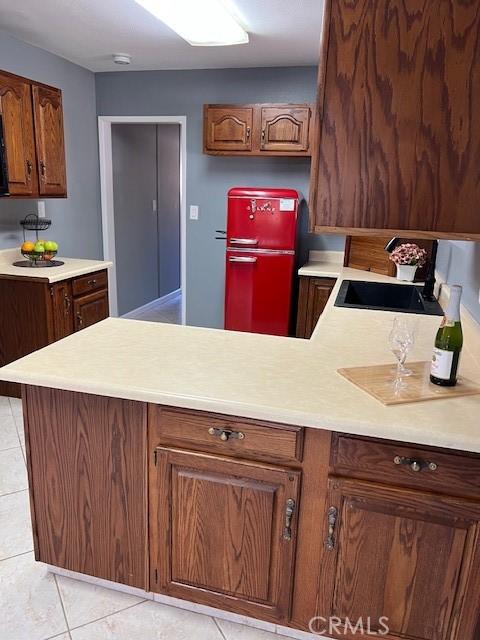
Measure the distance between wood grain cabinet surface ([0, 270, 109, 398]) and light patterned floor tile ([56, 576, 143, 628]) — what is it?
5.45 feet

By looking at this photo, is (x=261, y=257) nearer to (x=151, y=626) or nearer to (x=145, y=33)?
(x=145, y=33)

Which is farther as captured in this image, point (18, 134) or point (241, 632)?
point (18, 134)

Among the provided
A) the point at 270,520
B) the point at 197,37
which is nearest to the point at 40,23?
the point at 197,37

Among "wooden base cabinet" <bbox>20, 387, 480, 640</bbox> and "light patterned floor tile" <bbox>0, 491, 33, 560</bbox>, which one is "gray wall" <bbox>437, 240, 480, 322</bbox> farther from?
"light patterned floor tile" <bbox>0, 491, 33, 560</bbox>

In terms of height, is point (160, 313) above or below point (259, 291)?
below

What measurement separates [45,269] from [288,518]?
8.11 ft

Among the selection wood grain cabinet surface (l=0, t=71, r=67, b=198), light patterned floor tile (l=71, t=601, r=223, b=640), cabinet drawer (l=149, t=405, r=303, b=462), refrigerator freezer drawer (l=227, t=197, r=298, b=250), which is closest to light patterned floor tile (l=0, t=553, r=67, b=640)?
light patterned floor tile (l=71, t=601, r=223, b=640)

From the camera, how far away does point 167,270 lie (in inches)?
237

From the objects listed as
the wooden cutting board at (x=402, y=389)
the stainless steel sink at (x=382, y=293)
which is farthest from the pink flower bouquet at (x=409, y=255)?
the wooden cutting board at (x=402, y=389)

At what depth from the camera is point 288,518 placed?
133 centimetres

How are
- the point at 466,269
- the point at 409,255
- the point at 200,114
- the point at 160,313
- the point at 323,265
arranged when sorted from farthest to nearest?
the point at 160,313
the point at 200,114
the point at 323,265
the point at 409,255
the point at 466,269

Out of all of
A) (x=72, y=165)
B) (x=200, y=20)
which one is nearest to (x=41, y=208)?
(x=72, y=165)

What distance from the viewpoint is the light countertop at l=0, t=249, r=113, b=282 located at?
2930 millimetres

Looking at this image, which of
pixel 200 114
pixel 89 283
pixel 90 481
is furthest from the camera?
pixel 200 114
